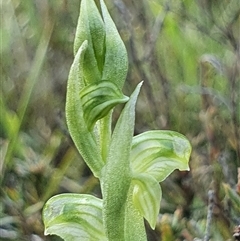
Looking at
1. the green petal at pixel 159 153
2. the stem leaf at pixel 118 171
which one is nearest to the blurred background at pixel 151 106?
the green petal at pixel 159 153

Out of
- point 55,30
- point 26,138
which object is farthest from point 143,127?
point 55,30

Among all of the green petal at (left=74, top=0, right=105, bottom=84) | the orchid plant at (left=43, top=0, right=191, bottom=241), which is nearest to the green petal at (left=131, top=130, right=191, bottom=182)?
the orchid plant at (left=43, top=0, right=191, bottom=241)

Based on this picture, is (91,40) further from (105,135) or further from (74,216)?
(74,216)

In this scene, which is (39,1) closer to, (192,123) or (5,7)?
(5,7)

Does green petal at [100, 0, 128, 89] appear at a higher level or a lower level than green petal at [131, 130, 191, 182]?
higher

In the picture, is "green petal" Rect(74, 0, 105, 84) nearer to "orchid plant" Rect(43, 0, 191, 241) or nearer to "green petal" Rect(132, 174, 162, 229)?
"orchid plant" Rect(43, 0, 191, 241)

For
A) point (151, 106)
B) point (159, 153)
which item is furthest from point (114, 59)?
point (151, 106)

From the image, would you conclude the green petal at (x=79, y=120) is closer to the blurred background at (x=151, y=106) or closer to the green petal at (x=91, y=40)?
the green petal at (x=91, y=40)

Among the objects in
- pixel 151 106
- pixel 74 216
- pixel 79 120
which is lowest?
pixel 151 106
